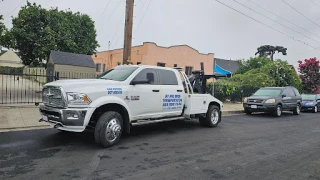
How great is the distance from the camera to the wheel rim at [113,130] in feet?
19.2

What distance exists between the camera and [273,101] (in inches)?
546

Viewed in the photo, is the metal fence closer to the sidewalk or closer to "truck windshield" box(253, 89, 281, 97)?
the sidewalk

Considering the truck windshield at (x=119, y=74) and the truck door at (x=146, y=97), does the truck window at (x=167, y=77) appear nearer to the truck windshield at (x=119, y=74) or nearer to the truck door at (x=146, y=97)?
the truck door at (x=146, y=97)

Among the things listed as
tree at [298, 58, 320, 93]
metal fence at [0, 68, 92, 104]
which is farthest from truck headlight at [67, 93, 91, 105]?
tree at [298, 58, 320, 93]

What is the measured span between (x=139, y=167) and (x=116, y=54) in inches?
1132

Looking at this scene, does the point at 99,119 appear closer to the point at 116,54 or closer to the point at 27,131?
the point at 27,131

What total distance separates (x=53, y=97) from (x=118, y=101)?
148cm

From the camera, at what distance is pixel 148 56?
26.6 metres

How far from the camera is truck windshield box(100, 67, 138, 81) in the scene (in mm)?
6638

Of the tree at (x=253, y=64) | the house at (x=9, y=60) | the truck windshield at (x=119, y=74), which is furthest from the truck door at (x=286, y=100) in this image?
the house at (x=9, y=60)

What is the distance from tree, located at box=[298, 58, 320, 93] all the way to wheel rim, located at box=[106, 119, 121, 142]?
90.4 ft

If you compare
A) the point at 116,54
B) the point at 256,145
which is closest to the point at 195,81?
the point at 256,145

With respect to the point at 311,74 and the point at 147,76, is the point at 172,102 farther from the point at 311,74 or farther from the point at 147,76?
the point at 311,74

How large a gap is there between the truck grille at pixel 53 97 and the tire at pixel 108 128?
928 millimetres
